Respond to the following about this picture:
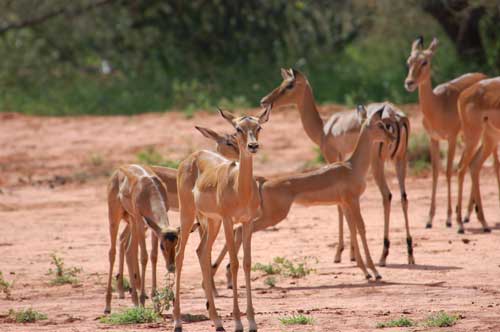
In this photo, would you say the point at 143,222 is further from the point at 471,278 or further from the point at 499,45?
the point at 499,45

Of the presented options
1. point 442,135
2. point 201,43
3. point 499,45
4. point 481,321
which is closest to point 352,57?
point 201,43

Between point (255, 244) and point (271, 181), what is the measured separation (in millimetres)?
2530

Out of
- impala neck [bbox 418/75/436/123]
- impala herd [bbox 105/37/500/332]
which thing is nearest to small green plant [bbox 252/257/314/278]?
impala herd [bbox 105/37/500/332]

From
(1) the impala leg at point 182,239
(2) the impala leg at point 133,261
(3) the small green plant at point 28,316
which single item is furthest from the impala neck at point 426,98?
(3) the small green plant at point 28,316

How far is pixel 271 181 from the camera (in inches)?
438

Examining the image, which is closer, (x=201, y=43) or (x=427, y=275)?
(x=427, y=275)

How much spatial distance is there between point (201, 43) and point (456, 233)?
574 inches

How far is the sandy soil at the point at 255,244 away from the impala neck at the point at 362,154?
1.18m

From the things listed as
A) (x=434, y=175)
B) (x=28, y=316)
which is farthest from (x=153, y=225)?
(x=434, y=175)

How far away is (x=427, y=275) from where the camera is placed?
36.4 ft

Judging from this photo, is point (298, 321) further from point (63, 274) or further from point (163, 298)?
point (63, 274)

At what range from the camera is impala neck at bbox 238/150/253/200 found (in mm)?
8383

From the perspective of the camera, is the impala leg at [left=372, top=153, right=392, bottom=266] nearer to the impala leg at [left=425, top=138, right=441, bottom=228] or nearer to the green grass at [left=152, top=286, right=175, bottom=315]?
the impala leg at [left=425, top=138, right=441, bottom=228]

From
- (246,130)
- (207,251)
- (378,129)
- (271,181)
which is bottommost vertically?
(207,251)
